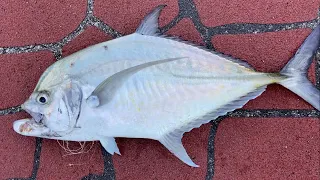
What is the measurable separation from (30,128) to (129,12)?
0.69 meters

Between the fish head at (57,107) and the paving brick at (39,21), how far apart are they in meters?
0.39

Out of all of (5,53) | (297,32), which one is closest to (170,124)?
(297,32)

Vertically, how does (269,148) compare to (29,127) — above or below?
below

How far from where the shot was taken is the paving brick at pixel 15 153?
2275mm

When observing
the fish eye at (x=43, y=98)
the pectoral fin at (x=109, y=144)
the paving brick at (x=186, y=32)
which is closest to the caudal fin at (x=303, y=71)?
the paving brick at (x=186, y=32)

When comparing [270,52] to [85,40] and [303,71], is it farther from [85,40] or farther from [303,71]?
[85,40]

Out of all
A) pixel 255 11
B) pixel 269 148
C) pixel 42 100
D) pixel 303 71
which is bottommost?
pixel 269 148

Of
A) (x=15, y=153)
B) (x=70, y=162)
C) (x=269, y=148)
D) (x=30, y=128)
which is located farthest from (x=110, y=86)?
(x=269, y=148)

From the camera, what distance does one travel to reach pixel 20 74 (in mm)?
2283

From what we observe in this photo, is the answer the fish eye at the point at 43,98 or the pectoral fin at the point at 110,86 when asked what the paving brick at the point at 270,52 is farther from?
the fish eye at the point at 43,98

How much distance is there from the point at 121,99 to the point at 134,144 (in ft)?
0.94

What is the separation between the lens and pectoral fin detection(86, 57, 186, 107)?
195cm

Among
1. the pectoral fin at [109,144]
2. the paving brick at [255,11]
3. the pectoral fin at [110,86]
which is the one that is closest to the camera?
the pectoral fin at [110,86]

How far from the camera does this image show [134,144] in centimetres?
221
